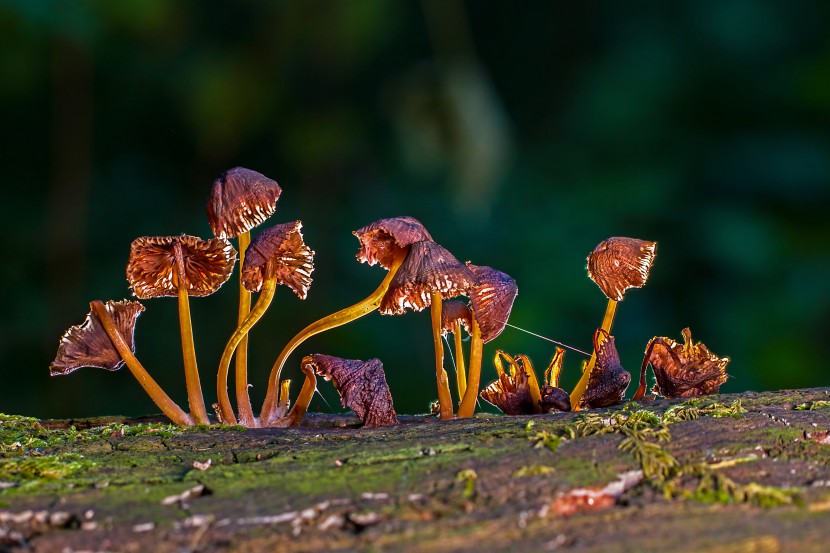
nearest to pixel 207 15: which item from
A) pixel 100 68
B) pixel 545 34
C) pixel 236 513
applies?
pixel 100 68

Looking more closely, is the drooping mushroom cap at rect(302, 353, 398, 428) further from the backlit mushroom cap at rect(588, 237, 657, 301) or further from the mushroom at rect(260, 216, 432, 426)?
the backlit mushroom cap at rect(588, 237, 657, 301)

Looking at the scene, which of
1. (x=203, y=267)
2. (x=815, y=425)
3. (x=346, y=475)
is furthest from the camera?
(x=203, y=267)

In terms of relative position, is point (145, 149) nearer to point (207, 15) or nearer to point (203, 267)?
point (207, 15)

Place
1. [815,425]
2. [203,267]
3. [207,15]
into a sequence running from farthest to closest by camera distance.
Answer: [207,15] < [203,267] < [815,425]

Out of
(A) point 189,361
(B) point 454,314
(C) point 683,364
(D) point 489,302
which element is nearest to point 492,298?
(D) point 489,302

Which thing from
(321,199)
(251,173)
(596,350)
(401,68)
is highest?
(401,68)

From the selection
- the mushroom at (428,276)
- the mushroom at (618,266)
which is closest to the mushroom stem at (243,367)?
the mushroom at (428,276)
